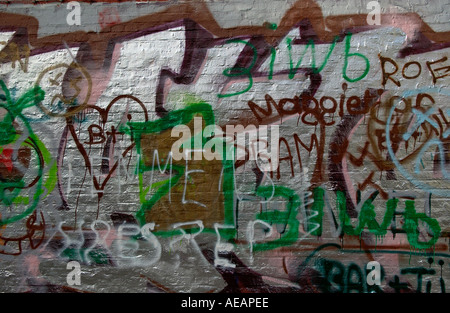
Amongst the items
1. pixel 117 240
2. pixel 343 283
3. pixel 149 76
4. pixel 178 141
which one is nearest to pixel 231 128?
pixel 178 141

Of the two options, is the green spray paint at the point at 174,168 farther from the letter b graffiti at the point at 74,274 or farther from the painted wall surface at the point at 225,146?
the letter b graffiti at the point at 74,274

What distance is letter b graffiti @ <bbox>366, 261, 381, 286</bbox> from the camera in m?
3.83

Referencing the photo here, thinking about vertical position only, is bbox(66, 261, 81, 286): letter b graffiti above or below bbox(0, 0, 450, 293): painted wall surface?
below

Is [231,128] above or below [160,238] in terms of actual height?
above

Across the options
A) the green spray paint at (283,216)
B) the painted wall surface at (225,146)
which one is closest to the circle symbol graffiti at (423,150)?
the painted wall surface at (225,146)

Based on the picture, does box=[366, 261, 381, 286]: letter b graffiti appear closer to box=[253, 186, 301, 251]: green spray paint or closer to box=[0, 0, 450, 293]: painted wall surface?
box=[0, 0, 450, 293]: painted wall surface

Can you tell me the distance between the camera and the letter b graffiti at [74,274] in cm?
392

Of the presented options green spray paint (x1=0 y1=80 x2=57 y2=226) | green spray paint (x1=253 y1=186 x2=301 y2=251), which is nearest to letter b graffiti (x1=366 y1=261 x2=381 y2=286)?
green spray paint (x1=253 y1=186 x2=301 y2=251)

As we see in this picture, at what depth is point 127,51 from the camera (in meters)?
3.89

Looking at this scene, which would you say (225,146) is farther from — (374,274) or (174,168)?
(374,274)

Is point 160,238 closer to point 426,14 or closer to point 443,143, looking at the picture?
point 443,143

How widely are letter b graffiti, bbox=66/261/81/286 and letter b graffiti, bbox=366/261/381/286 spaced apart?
9.49ft

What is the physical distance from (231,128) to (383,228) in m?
1.79

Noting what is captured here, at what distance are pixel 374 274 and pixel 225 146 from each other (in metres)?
1.95
